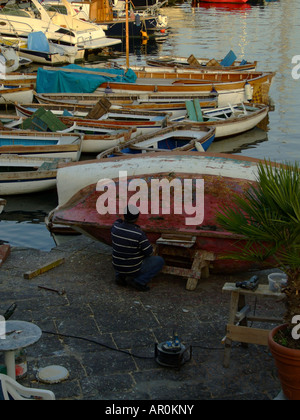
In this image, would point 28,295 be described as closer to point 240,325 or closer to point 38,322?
point 38,322

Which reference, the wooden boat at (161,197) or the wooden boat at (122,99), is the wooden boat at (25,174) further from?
the wooden boat at (122,99)

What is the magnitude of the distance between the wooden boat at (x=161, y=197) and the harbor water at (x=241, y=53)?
4.76 meters

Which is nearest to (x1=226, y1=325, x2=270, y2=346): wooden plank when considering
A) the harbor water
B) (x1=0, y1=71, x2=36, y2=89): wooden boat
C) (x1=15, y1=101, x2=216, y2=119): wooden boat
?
the harbor water

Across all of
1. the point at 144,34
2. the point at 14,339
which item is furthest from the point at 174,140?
the point at 144,34

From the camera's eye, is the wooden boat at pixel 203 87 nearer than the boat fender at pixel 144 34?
Yes

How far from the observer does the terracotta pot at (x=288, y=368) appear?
20.5 ft

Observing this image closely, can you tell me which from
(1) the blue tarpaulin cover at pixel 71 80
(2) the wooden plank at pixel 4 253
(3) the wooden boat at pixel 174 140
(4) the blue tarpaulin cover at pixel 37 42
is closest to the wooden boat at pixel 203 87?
(1) the blue tarpaulin cover at pixel 71 80

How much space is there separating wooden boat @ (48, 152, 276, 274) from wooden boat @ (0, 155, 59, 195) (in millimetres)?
5958

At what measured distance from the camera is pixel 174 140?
67.2 ft

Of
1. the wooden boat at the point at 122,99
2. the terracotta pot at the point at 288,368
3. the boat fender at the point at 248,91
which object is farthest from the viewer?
the boat fender at the point at 248,91

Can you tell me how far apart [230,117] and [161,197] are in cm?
1575

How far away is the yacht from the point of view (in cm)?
4688


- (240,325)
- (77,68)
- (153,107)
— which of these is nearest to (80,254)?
(240,325)

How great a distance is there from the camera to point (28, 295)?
9.84 m
